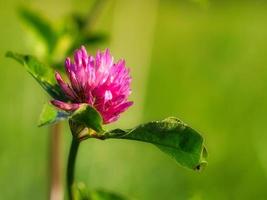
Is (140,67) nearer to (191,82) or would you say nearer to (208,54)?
(191,82)

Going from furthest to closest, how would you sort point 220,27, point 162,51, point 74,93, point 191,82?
1. point 220,27
2. point 162,51
3. point 191,82
4. point 74,93

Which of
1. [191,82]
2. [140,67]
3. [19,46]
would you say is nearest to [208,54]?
[191,82]

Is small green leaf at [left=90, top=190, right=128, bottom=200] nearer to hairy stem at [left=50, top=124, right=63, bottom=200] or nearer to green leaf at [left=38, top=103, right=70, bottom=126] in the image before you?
green leaf at [left=38, top=103, right=70, bottom=126]

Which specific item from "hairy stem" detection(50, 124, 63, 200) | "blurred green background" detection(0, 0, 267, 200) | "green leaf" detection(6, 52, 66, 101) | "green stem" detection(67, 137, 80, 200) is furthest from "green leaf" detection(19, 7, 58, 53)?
"green stem" detection(67, 137, 80, 200)

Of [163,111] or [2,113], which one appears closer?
[2,113]

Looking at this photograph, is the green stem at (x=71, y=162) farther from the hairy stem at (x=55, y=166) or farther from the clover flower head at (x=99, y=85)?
the hairy stem at (x=55, y=166)

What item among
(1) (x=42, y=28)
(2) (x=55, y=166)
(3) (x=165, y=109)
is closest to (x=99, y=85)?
(2) (x=55, y=166)
